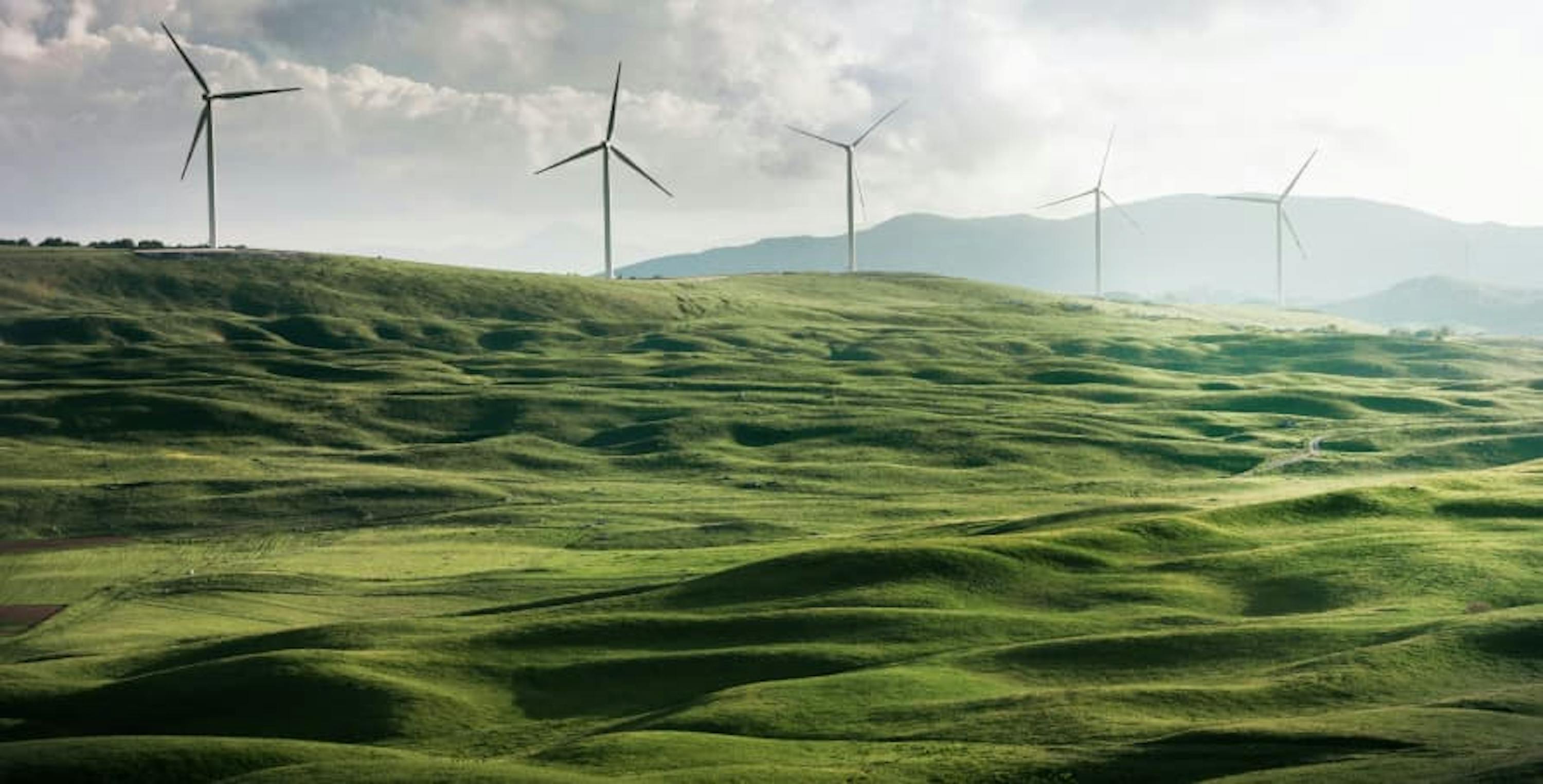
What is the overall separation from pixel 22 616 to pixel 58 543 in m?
33.1

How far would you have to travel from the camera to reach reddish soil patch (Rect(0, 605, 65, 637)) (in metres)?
100

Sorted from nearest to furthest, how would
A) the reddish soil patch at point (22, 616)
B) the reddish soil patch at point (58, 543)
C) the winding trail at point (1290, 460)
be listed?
1. the reddish soil patch at point (22, 616)
2. the reddish soil patch at point (58, 543)
3. the winding trail at point (1290, 460)

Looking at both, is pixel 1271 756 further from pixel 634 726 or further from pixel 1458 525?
pixel 1458 525

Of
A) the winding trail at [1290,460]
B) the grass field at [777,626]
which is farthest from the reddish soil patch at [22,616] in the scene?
the winding trail at [1290,460]

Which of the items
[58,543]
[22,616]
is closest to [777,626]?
[22,616]

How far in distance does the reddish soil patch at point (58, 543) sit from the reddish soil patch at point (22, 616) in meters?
24.7

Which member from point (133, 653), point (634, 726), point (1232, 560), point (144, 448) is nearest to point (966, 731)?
point (634, 726)

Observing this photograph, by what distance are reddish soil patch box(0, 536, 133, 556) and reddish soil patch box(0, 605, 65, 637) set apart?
2475cm

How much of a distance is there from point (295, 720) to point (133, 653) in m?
19.5

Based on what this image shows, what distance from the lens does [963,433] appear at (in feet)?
607

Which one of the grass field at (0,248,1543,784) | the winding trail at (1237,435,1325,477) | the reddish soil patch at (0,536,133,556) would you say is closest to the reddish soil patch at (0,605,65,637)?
the grass field at (0,248,1543,784)

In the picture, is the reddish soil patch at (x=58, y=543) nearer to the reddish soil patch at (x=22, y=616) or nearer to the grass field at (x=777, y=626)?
the grass field at (x=777, y=626)

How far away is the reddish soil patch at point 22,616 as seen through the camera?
10038cm

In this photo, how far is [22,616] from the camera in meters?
104
